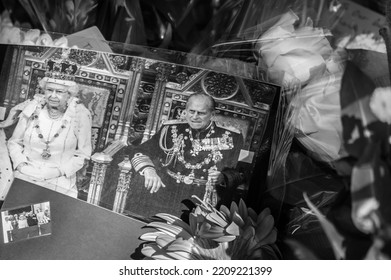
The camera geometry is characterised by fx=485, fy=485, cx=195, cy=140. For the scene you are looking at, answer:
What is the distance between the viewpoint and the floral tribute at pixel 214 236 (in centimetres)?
59

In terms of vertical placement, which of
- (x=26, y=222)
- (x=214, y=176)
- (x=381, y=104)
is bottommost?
(x=26, y=222)

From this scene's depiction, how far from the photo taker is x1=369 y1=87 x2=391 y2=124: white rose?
49 centimetres

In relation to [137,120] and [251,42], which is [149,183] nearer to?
[137,120]

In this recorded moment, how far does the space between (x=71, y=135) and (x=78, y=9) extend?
21cm

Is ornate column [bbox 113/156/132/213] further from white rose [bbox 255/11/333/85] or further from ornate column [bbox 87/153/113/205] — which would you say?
white rose [bbox 255/11/333/85]

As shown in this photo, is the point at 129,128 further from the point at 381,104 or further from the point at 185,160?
the point at 381,104

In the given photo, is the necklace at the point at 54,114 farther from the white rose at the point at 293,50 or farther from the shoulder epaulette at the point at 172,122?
the white rose at the point at 293,50

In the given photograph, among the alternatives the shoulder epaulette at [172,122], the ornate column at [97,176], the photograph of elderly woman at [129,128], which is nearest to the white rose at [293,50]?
the photograph of elderly woman at [129,128]

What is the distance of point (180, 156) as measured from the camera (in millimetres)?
624

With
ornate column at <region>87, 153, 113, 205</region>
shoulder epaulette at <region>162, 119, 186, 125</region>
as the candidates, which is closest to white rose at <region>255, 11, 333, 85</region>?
shoulder epaulette at <region>162, 119, 186, 125</region>

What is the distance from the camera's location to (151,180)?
618mm

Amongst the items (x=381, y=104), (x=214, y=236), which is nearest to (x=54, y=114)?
(x=214, y=236)

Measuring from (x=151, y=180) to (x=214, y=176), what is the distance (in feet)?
0.27

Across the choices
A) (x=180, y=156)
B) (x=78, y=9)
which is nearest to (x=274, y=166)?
(x=180, y=156)
